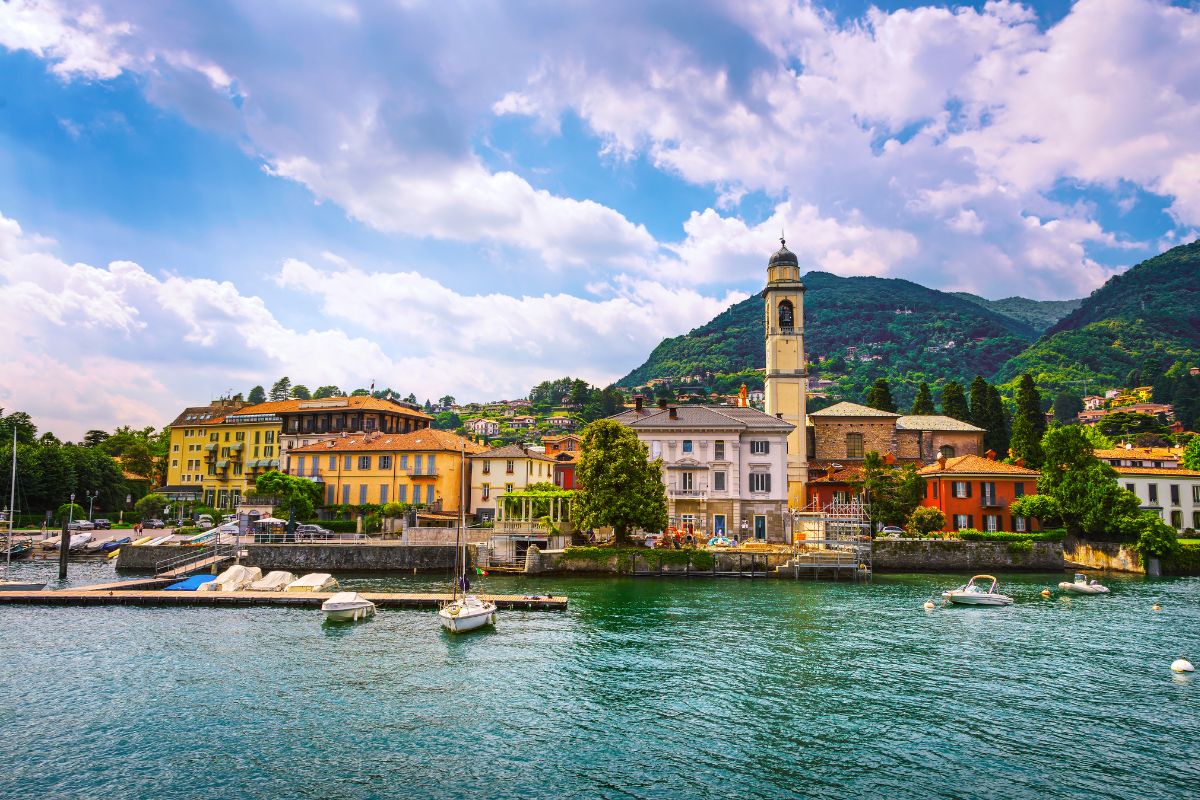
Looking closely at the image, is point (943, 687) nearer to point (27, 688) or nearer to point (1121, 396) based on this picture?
point (27, 688)

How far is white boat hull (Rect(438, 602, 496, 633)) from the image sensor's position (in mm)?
32875

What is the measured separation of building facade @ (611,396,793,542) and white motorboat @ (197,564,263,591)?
31.3m

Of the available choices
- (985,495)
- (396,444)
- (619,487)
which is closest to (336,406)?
(396,444)

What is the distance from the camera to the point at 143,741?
1912 cm

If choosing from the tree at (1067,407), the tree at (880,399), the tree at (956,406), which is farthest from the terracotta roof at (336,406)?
the tree at (1067,407)

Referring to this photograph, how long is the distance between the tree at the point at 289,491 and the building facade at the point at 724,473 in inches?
1290

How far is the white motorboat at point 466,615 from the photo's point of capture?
32875 millimetres

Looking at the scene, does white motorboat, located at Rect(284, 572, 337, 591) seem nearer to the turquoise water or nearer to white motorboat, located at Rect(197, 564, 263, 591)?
white motorboat, located at Rect(197, 564, 263, 591)

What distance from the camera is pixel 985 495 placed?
65.4m

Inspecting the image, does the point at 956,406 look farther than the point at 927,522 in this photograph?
Yes

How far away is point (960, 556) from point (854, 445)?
869 inches

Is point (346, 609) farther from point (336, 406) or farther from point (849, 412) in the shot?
point (849, 412)

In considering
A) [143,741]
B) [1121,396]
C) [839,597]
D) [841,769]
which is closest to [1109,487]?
[839,597]

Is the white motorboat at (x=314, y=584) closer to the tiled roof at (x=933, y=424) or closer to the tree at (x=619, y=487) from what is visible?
the tree at (x=619, y=487)
